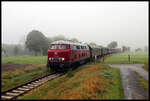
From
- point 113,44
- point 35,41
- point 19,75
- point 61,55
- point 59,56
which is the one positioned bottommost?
point 19,75

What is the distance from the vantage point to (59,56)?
59.6ft

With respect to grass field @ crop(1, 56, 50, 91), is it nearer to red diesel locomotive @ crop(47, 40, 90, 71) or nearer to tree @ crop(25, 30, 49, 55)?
red diesel locomotive @ crop(47, 40, 90, 71)

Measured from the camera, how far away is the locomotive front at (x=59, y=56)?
Answer: 1803 centimetres

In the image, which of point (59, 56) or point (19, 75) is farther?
point (19, 75)

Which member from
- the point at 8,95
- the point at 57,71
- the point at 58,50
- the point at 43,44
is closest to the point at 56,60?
the point at 58,50

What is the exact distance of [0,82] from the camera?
15.0m

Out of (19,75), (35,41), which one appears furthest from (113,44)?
(19,75)

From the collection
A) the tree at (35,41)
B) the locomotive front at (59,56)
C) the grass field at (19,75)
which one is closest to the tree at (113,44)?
the tree at (35,41)

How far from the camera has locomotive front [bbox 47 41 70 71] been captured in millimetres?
18031

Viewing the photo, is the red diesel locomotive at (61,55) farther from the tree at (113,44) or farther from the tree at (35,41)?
the tree at (113,44)

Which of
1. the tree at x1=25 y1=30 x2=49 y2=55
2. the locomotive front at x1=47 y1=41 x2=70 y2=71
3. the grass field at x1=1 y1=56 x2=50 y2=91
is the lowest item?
the grass field at x1=1 y1=56 x2=50 y2=91

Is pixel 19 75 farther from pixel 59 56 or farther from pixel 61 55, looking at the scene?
pixel 61 55

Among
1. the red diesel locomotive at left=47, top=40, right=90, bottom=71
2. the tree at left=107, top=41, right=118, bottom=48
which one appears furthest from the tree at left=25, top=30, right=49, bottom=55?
the tree at left=107, top=41, right=118, bottom=48

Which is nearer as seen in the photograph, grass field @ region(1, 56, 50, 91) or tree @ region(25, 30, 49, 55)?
grass field @ region(1, 56, 50, 91)
